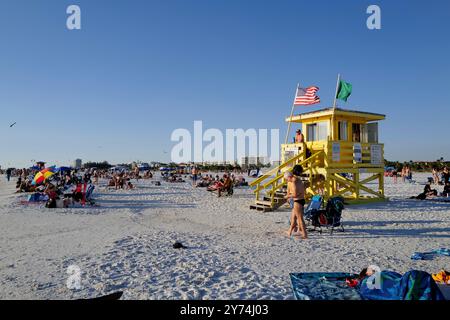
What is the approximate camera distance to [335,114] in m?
13.1

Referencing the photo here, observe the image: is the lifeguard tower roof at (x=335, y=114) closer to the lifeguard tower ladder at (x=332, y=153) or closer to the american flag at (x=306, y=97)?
the lifeguard tower ladder at (x=332, y=153)

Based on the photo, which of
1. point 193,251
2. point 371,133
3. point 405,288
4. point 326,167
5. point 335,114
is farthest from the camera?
point 371,133

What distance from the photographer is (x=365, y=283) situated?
12.4 ft

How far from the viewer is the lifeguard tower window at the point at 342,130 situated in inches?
528

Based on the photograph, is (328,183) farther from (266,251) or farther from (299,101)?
(266,251)

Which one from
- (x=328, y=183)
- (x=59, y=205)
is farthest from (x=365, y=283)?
(x=59, y=205)

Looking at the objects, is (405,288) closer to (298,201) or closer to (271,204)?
(298,201)

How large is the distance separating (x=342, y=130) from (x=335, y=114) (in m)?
0.89

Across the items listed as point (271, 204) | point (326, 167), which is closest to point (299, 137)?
point (326, 167)

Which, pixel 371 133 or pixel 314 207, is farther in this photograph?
pixel 371 133

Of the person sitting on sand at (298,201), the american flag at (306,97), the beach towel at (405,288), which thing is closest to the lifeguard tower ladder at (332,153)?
the american flag at (306,97)

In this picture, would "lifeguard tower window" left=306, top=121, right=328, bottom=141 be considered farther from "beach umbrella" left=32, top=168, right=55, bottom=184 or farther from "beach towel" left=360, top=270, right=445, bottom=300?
"beach umbrella" left=32, top=168, right=55, bottom=184
